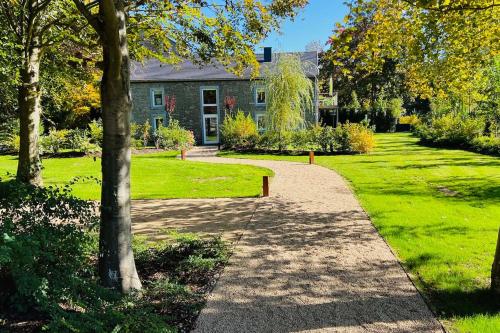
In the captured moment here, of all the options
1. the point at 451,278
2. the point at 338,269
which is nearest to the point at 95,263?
the point at 338,269

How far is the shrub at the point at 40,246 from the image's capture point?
118 inches

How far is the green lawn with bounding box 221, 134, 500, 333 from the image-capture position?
4.29 meters

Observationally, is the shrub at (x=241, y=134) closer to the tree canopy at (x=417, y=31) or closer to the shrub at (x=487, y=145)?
the shrub at (x=487, y=145)

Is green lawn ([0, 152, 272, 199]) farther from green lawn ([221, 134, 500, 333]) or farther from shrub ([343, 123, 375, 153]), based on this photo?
shrub ([343, 123, 375, 153])

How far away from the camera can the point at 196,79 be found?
105 feet

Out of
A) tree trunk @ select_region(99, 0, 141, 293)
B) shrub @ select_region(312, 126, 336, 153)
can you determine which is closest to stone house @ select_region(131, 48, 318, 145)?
shrub @ select_region(312, 126, 336, 153)

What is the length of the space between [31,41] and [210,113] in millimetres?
22919

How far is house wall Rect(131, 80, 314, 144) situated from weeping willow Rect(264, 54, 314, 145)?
356 inches

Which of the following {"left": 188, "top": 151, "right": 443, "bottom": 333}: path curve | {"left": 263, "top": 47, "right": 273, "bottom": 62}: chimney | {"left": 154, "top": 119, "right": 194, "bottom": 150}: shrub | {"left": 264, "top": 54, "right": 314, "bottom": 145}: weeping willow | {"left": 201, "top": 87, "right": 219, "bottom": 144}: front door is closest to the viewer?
{"left": 188, "top": 151, "right": 443, "bottom": 333}: path curve

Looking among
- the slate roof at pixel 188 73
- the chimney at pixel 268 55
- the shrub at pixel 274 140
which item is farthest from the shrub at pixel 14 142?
the chimney at pixel 268 55

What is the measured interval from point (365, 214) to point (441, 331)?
4626mm

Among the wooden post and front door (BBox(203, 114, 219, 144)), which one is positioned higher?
front door (BBox(203, 114, 219, 144))

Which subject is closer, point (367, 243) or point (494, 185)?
point (367, 243)

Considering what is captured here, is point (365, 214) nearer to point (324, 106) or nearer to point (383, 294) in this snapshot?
point (383, 294)
